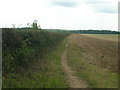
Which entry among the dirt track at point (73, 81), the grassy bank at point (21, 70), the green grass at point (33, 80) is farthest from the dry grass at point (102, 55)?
the green grass at point (33, 80)

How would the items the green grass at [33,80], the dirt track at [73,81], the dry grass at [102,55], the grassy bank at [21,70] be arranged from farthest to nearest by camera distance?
the dry grass at [102,55], the dirt track at [73,81], the grassy bank at [21,70], the green grass at [33,80]

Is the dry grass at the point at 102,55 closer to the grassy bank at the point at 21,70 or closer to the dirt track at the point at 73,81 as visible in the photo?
the dirt track at the point at 73,81

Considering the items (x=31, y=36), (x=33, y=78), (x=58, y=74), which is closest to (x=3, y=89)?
(x=33, y=78)

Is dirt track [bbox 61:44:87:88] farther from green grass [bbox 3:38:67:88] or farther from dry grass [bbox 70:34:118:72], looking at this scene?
dry grass [bbox 70:34:118:72]

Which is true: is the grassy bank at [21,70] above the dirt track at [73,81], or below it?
above

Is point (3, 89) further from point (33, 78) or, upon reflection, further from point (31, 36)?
point (31, 36)

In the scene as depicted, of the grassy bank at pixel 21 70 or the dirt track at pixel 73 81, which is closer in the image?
the grassy bank at pixel 21 70

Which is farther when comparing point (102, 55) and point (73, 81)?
point (102, 55)

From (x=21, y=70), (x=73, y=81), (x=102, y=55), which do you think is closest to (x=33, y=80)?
(x=21, y=70)

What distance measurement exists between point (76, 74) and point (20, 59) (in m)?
3.09

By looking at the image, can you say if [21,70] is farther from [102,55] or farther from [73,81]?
[102,55]

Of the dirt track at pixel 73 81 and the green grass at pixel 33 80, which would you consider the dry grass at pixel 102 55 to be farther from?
the green grass at pixel 33 80

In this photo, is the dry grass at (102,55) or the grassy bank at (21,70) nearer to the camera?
the grassy bank at (21,70)

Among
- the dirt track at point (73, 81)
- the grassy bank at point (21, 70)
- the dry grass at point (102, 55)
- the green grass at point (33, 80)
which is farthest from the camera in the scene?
the dry grass at point (102, 55)
